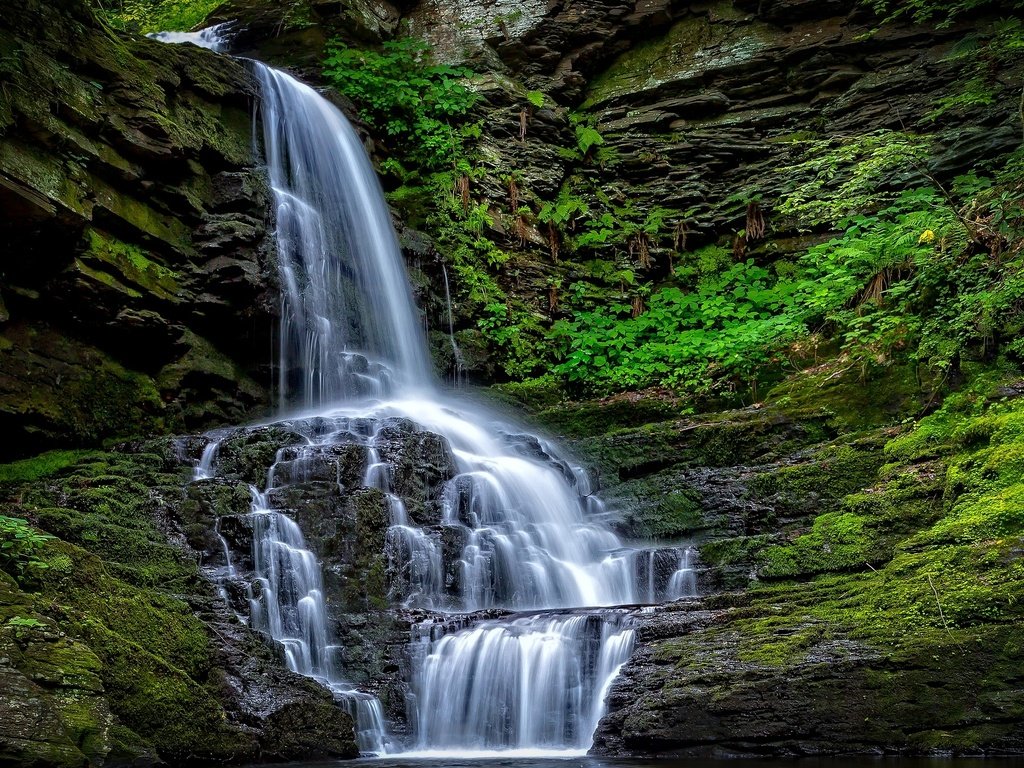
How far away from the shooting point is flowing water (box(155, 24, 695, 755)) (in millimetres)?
7070

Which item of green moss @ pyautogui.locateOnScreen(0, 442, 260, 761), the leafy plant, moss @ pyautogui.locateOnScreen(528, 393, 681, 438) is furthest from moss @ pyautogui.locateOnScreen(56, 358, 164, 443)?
moss @ pyautogui.locateOnScreen(528, 393, 681, 438)

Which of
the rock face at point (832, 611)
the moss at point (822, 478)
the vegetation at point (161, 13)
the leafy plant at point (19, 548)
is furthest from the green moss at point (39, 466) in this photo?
the vegetation at point (161, 13)

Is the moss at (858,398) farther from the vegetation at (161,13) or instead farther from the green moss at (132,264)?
the vegetation at (161,13)

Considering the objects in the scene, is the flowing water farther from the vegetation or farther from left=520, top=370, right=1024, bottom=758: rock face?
the vegetation

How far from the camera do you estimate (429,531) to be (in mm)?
8711

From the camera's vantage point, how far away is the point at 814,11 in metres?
18.2

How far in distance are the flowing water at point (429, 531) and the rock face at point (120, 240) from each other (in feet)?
2.35

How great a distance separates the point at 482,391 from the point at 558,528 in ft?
16.0

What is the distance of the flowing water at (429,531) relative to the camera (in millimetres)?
7070

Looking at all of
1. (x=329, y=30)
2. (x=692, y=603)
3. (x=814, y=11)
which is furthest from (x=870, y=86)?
(x=692, y=603)

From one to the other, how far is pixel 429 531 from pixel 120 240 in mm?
6032

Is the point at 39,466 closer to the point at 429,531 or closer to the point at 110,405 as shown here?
the point at 110,405

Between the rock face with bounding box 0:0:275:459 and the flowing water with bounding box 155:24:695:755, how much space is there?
0.72 m

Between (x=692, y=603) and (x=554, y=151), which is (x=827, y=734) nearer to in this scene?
(x=692, y=603)
